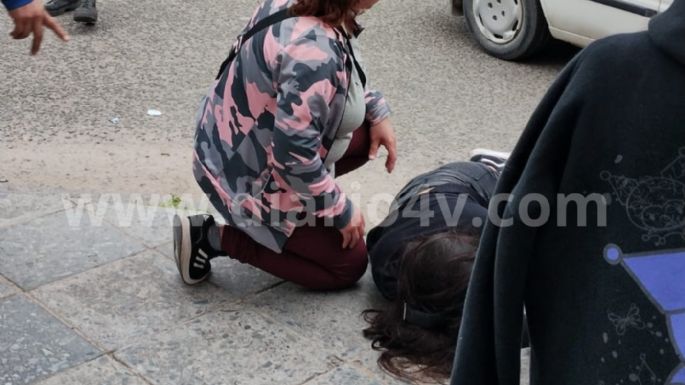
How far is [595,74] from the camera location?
1.72 m

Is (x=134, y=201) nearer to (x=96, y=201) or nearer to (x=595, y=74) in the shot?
(x=96, y=201)

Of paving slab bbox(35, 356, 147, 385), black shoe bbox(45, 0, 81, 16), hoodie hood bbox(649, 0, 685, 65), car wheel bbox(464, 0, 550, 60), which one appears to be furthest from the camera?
black shoe bbox(45, 0, 81, 16)

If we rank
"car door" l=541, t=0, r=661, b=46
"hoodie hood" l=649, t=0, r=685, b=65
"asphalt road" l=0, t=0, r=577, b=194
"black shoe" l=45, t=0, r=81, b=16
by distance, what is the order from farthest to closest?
"black shoe" l=45, t=0, r=81, b=16, "car door" l=541, t=0, r=661, b=46, "asphalt road" l=0, t=0, r=577, b=194, "hoodie hood" l=649, t=0, r=685, b=65

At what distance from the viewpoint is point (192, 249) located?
3834 mm

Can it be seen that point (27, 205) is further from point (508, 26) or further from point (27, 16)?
point (508, 26)

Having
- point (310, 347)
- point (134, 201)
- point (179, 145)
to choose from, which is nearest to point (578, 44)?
point (179, 145)

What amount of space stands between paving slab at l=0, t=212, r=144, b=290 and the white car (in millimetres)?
3273

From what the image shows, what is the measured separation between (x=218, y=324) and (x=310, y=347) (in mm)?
336

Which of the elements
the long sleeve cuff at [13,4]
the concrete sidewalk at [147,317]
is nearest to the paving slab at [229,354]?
the concrete sidewalk at [147,317]

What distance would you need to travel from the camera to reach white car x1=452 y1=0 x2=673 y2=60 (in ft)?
20.7

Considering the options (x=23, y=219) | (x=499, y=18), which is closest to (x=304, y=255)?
(x=23, y=219)

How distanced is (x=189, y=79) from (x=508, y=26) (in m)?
2.19

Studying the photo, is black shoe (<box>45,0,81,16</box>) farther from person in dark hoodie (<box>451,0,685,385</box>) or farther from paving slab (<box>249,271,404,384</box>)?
person in dark hoodie (<box>451,0,685,385</box>)

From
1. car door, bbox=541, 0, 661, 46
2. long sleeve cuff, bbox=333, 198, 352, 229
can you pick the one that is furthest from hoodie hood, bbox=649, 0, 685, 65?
car door, bbox=541, 0, 661, 46
